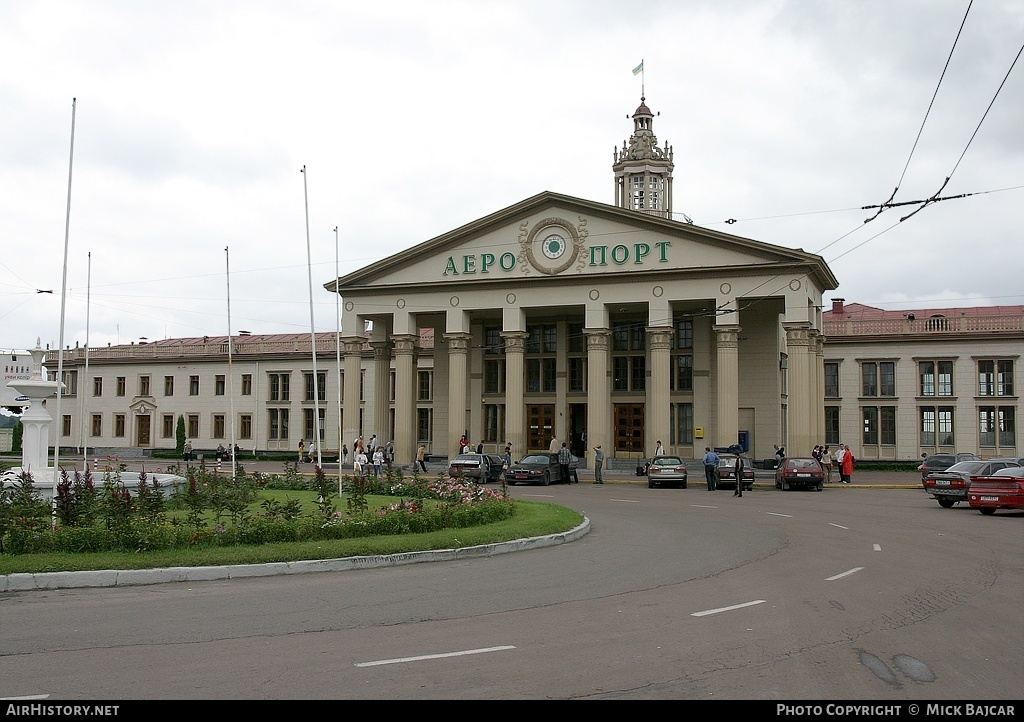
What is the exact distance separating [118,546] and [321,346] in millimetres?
53538

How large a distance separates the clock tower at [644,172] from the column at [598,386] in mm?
38431

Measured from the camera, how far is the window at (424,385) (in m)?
64.1

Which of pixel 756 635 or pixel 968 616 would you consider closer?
pixel 756 635

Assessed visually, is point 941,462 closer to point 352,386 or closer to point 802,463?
point 802,463

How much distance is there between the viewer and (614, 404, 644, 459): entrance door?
50.8m

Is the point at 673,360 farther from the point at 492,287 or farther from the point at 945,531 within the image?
the point at 945,531

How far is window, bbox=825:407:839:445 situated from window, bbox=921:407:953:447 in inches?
202

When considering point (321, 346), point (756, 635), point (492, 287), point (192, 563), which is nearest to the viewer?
point (756, 635)

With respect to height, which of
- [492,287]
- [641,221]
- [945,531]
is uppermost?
[641,221]

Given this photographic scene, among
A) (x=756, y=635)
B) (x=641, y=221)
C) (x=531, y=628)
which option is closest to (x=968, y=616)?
(x=756, y=635)

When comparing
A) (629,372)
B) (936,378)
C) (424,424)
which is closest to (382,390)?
(424,424)

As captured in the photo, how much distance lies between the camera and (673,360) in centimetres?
5069

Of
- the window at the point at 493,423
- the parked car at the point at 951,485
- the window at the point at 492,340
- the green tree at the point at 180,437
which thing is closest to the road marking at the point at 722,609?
Result: the parked car at the point at 951,485

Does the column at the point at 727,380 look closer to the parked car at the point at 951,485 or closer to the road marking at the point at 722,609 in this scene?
the parked car at the point at 951,485
